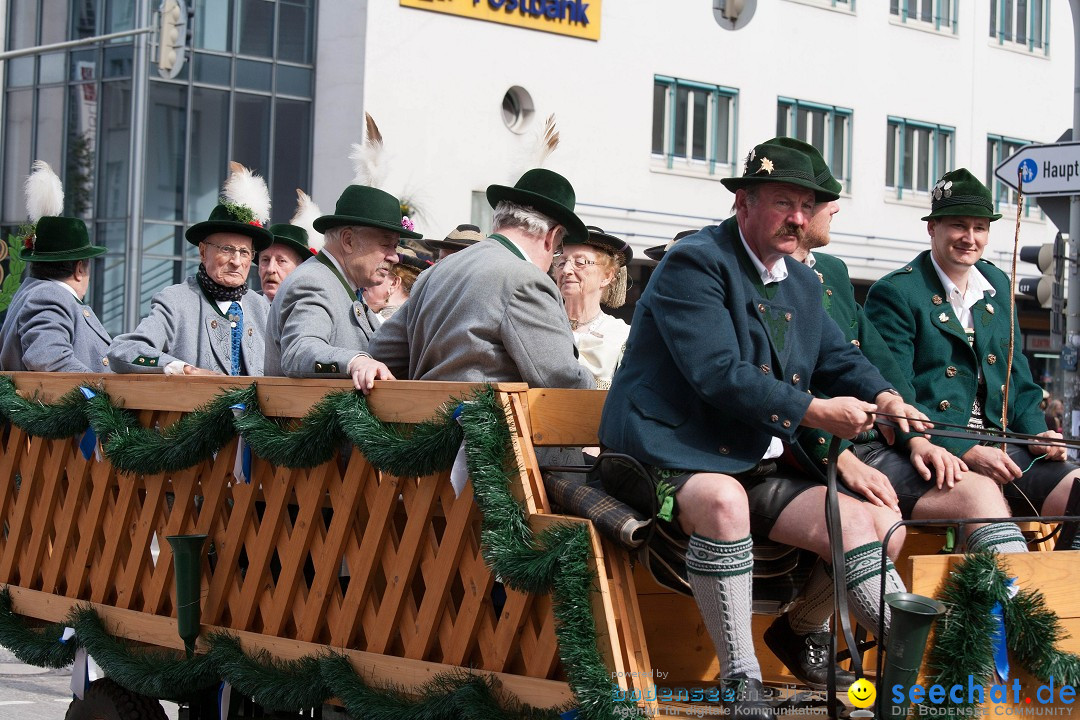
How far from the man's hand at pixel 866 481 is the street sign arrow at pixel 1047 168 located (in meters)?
5.27

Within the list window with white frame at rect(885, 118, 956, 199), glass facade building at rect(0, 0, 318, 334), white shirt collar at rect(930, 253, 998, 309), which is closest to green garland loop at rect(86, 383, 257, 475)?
white shirt collar at rect(930, 253, 998, 309)

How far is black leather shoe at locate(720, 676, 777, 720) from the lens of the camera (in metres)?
3.85

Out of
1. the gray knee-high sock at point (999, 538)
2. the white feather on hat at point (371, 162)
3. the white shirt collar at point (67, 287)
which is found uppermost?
the white feather on hat at point (371, 162)

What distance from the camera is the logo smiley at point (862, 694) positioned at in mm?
3656

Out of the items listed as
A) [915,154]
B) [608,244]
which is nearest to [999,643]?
[608,244]

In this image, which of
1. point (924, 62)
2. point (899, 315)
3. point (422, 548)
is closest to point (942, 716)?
point (422, 548)

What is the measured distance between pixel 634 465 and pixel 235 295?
3.37 m

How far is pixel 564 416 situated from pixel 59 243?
4179 mm

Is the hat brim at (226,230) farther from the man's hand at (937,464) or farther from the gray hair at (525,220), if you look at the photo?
the man's hand at (937,464)

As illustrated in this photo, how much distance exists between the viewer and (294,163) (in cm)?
2334

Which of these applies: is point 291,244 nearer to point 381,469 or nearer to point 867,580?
point 381,469

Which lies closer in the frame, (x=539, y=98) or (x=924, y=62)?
(x=539, y=98)

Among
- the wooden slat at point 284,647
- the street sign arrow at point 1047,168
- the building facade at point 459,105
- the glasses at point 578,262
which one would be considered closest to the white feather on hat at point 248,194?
the glasses at point 578,262

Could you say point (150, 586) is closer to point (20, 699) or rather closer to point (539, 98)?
point (20, 699)
